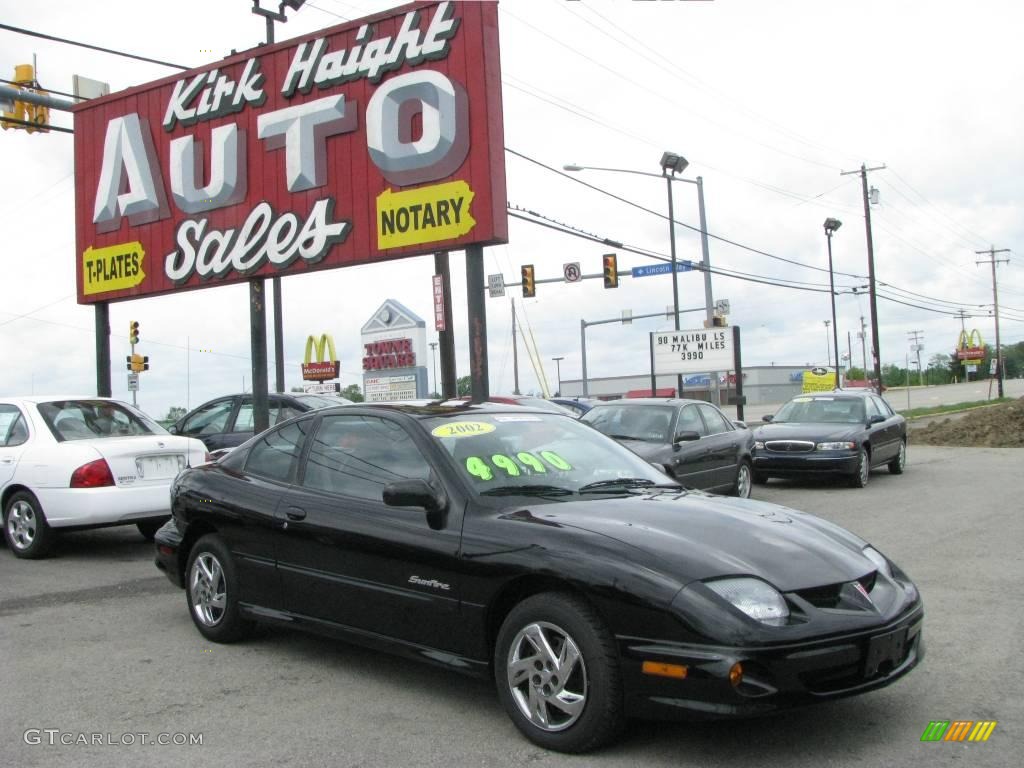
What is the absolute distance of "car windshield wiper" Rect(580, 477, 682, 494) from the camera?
476 cm

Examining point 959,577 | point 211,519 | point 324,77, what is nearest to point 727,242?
point 324,77

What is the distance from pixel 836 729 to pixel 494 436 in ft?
6.86

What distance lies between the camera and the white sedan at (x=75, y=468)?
28.2 feet

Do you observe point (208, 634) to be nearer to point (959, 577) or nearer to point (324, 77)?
point (959, 577)

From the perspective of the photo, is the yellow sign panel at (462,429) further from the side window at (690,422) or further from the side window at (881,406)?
the side window at (881,406)

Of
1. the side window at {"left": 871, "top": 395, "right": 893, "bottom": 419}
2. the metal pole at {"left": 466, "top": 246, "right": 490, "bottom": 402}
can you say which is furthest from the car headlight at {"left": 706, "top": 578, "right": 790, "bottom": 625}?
the side window at {"left": 871, "top": 395, "right": 893, "bottom": 419}

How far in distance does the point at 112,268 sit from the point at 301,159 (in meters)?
4.22

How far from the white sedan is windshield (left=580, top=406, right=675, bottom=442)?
5.18m

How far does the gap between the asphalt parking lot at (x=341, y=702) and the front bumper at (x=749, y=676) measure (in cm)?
31

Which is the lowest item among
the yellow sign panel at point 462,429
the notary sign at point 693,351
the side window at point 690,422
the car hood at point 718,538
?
the car hood at point 718,538

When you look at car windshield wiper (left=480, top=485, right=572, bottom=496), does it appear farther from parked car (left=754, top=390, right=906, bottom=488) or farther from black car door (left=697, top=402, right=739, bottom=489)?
parked car (left=754, top=390, right=906, bottom=488)

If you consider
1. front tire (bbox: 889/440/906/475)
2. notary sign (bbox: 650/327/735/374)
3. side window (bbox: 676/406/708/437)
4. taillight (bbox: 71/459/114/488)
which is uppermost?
notary sign (bbox: 650/327/735/374)

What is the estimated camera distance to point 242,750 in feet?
13.2

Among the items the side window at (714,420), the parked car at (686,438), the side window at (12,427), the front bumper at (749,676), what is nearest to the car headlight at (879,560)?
the front bumper at (749,676)
